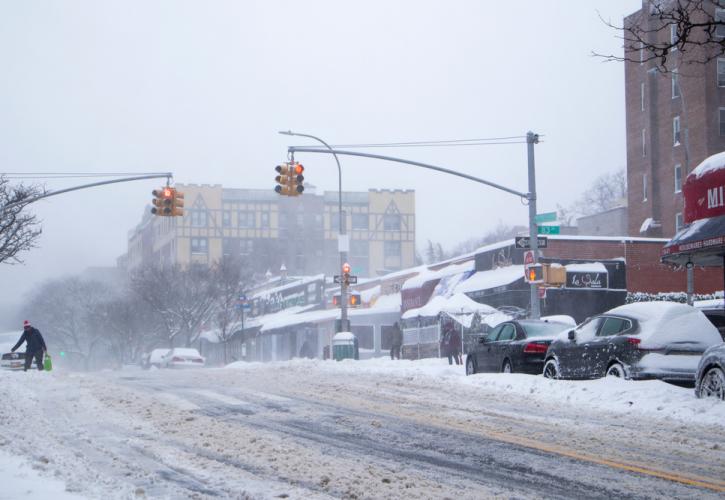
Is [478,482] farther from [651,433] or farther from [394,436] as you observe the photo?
[651,433]

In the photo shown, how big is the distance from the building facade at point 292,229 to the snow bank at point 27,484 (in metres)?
99.2

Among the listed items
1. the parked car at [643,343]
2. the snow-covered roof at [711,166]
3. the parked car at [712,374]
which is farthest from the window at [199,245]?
the parked car at [712,374]

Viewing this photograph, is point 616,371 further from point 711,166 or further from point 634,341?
point 711,166

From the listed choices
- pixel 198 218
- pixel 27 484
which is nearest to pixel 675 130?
pixel 27 484

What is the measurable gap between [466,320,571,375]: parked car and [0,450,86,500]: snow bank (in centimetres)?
1299

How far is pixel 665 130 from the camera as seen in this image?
52.2 meters

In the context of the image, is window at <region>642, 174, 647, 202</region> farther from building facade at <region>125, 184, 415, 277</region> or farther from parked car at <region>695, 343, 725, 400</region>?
building facade at <region>125, 184, 415, 277</region>

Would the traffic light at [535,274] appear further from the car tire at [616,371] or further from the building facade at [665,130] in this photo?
the building facade at [665,130]

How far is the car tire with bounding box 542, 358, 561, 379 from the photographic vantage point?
17.8 metres

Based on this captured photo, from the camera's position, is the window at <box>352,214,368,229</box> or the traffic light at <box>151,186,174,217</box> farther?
the window at <box>352,214,368,229</box>

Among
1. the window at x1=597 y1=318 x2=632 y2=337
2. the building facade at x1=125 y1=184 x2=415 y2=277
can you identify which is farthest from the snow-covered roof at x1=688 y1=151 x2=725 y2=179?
the building facade at x1=125 y1=184 x2=415 y2=277

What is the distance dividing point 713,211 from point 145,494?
16.7 metres

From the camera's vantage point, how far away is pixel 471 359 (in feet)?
73.2

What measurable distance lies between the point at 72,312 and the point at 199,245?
93.3 ft
